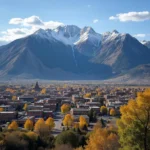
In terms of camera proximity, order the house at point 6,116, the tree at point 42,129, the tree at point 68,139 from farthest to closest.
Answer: the house at point 6,116, the tree at point 42,129, the tree at point 68,139

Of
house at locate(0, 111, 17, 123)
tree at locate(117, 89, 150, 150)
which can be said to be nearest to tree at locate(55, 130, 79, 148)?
tree at locate(117, 89, 150, 150)

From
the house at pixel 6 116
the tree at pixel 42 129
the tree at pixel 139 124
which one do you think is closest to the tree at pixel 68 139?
the tree at pixel 42 129

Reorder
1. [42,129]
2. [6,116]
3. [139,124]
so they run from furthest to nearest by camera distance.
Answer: [6,116] → [42,129] → [139,124]

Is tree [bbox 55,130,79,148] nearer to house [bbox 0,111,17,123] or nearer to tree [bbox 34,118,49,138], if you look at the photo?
tree [bbox 34,118,49,138]

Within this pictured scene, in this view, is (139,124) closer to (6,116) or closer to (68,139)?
(68,139)

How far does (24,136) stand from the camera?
40750 millimetres

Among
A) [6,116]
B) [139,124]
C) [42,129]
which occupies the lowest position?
[6,116]

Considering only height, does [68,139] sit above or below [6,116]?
above

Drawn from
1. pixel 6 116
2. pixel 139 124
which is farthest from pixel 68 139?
pixel 6 116

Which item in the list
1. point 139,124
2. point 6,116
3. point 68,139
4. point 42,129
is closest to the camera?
point 139,124

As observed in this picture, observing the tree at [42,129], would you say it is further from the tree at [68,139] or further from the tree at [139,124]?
the tree at [139,124]

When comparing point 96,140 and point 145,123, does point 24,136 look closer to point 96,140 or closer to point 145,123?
point 96,140

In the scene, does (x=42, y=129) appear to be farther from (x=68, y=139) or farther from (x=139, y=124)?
(x=139, y=124)

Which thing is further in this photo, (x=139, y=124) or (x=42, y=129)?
(x=42, y=129)
